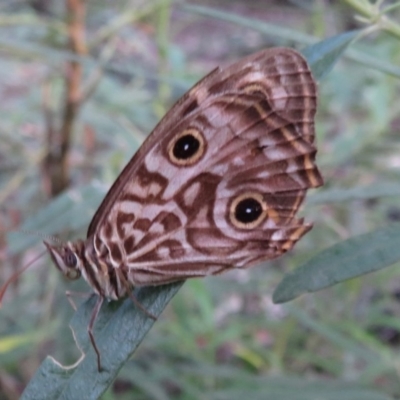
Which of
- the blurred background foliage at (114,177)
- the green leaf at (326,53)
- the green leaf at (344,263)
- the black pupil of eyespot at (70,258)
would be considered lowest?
the blurred background foliage at (114,177)

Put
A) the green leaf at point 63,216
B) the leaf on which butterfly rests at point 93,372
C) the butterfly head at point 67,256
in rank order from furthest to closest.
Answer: the green leaf at point 63,216
the butterfly head at point 67,256
the leaf on which butterfly rests at point 93,372

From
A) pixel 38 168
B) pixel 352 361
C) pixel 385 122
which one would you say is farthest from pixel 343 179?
pixel 38 168

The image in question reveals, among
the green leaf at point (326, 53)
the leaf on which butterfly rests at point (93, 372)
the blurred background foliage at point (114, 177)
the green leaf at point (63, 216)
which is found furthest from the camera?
the blurred background foliage at point (114, 177)

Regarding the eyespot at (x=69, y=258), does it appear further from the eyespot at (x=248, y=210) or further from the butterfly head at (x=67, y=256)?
the eyespot at (x=248, y=210)

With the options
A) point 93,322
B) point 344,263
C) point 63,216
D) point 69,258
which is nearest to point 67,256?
point 69,258

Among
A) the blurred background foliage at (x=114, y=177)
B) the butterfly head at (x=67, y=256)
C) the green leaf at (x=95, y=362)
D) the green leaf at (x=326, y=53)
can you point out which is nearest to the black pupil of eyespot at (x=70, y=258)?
the butterfly head at (x=67, y=256)

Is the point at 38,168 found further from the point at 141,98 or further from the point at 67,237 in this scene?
the point at 141,98

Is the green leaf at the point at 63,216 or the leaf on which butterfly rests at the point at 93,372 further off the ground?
the leaf on which butterfly rests at the point at 93,372

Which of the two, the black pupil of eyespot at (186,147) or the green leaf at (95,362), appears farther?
the black pupil of eyespot at (186,147)
